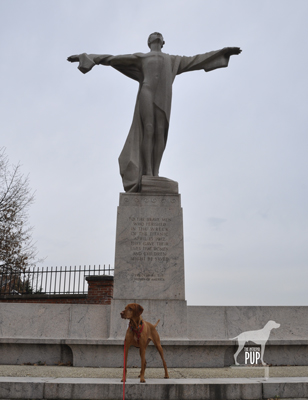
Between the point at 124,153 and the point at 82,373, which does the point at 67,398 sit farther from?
the point at 124,153

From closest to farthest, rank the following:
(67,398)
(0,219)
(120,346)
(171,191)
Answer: (67,398), (120,346), (171,191), (0,219)

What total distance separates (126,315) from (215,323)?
12.3ft

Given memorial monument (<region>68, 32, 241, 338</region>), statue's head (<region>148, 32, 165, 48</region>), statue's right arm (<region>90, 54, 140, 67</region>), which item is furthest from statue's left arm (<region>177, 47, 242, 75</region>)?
statue's right arm (<region>90, 54, 140, 67</region>)

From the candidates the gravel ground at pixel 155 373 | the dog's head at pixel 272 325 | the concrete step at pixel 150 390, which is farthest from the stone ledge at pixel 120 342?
the concrete step at pixel 150 390

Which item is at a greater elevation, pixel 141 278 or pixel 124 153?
pixel 124 153

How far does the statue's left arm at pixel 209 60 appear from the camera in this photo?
9031mm

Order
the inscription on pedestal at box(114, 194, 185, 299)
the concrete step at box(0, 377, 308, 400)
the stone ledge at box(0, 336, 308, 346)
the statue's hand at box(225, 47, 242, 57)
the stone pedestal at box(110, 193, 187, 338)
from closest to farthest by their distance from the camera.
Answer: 1. the concrete step at box(0, 377, 308, 400)
2. the stone ledge at box(0, 336, 308, 346)
3. the stone pedestal at box(110, 193, 187, 338)
4. the inscription on pedestal at box(114, 194, 185, 299)
5. the statue's hand at box(225, 47, 242, 57)

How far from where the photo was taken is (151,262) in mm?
7492

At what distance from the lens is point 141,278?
7.38 metres

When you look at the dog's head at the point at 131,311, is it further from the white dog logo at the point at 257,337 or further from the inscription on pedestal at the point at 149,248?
the inscription on pedestal at the point at 149,248

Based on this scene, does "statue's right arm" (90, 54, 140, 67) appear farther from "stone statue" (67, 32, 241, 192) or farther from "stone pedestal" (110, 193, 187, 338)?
"stone pedestal" (110, 193, 187, 338)

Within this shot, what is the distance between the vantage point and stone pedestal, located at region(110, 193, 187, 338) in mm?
7012

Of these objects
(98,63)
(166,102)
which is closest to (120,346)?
(166,102)

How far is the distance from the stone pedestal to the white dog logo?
106 cm
